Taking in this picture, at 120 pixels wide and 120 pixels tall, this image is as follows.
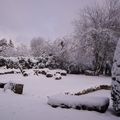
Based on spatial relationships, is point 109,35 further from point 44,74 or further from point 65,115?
point 65,115

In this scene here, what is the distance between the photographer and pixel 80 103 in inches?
231

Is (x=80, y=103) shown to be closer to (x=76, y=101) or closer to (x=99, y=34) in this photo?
(x=76, y=101)

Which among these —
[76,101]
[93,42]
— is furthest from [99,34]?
[76,101]

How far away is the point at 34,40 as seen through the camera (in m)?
51.3

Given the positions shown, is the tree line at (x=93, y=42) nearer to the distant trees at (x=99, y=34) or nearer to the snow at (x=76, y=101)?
the distant trees at (x=99, y=34)

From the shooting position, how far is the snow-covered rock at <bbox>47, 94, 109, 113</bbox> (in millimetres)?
5727

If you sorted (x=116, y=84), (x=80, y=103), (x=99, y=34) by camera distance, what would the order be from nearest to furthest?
(x=116, y=84) < (x=80, y=103) < (x=99, y=34)

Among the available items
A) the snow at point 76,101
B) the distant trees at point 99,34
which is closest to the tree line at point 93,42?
the distant trees at point 99,34

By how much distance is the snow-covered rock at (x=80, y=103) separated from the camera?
5.73 meters

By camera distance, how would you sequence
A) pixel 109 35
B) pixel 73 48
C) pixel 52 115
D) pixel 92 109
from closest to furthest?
1. pixel 52 115
2. pixel 92 109
3. pixel 109 35
4. pixel 73 48

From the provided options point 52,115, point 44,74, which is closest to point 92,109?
A: point 52,115

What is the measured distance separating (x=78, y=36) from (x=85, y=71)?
353cm

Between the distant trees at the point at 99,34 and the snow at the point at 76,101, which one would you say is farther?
the distant trees at the point at 99,34

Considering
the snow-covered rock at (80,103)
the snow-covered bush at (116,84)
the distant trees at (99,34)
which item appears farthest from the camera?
the distant trees at (99,34)
